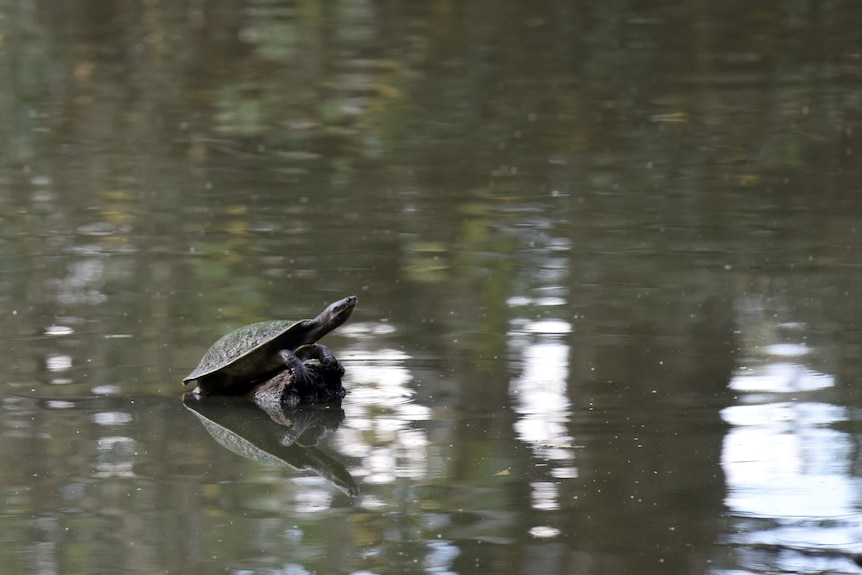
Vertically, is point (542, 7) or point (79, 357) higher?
point (542, 7)

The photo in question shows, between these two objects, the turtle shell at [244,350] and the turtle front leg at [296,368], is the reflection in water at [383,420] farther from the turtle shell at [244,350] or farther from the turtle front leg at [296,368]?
the turtle shell at [244,350]

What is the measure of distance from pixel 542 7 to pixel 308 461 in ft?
41.7

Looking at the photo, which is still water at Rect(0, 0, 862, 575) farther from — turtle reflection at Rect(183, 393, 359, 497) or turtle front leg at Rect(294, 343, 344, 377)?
turtle front leg at Rect(294, 343, 344, 377)

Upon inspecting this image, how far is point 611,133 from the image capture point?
449 inches

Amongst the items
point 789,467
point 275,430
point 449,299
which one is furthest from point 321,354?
point 789,467

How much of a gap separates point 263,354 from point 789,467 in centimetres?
210

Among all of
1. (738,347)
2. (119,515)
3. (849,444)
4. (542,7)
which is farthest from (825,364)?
(542,7)

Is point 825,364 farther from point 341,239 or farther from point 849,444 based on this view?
point 341,239

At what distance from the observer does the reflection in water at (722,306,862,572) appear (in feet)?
14.0

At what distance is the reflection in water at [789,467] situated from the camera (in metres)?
4.27

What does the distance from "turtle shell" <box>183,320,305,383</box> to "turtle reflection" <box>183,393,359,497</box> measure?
0.48 feet

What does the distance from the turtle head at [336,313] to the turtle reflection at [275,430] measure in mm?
366

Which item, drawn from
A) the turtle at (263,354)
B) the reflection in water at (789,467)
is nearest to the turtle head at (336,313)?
the turtle at (263,354)

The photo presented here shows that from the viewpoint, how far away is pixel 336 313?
5.96 metres
